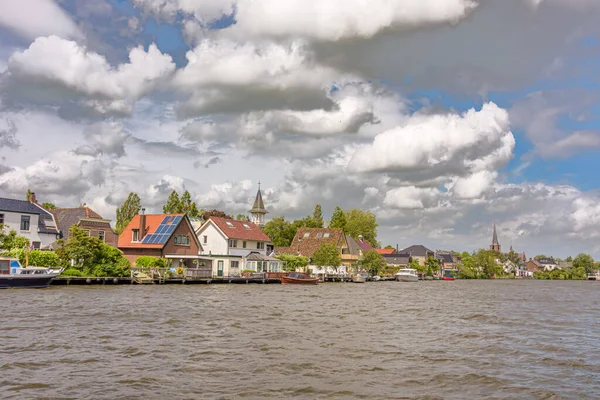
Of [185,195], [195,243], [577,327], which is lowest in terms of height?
[577,327]

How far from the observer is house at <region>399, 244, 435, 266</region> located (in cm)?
17000

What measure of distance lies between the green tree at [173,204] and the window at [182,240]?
32.9 metres

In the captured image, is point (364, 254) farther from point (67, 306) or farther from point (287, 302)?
point (67, 306)

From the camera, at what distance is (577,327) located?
3312cm

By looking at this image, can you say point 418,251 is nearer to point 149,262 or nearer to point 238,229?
point 238,229

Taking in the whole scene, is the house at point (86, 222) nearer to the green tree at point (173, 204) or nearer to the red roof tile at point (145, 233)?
the red roof tile at point (145, 233)

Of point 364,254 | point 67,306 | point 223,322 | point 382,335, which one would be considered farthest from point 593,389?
point 364,254

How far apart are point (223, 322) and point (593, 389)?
18.0 m

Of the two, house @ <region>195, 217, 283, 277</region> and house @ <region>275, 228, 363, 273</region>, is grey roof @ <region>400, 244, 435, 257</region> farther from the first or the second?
house @ <region>195, 217, 283, 277</region>

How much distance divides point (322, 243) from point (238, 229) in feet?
63.4

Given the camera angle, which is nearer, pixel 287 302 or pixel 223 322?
pixel 223 322

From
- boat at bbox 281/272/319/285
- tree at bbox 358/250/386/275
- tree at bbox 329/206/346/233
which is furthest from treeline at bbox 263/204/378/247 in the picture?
boat at bbox 281/272/319/285

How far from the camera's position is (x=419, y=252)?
17300cm

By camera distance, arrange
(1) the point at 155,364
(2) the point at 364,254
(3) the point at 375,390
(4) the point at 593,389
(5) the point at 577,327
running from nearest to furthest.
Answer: (3) the point at 375,390 → (4) the point at 593,389 → (1) the point at 155,364 → (5) the point at 577,327 → (2) the point at 364,254
